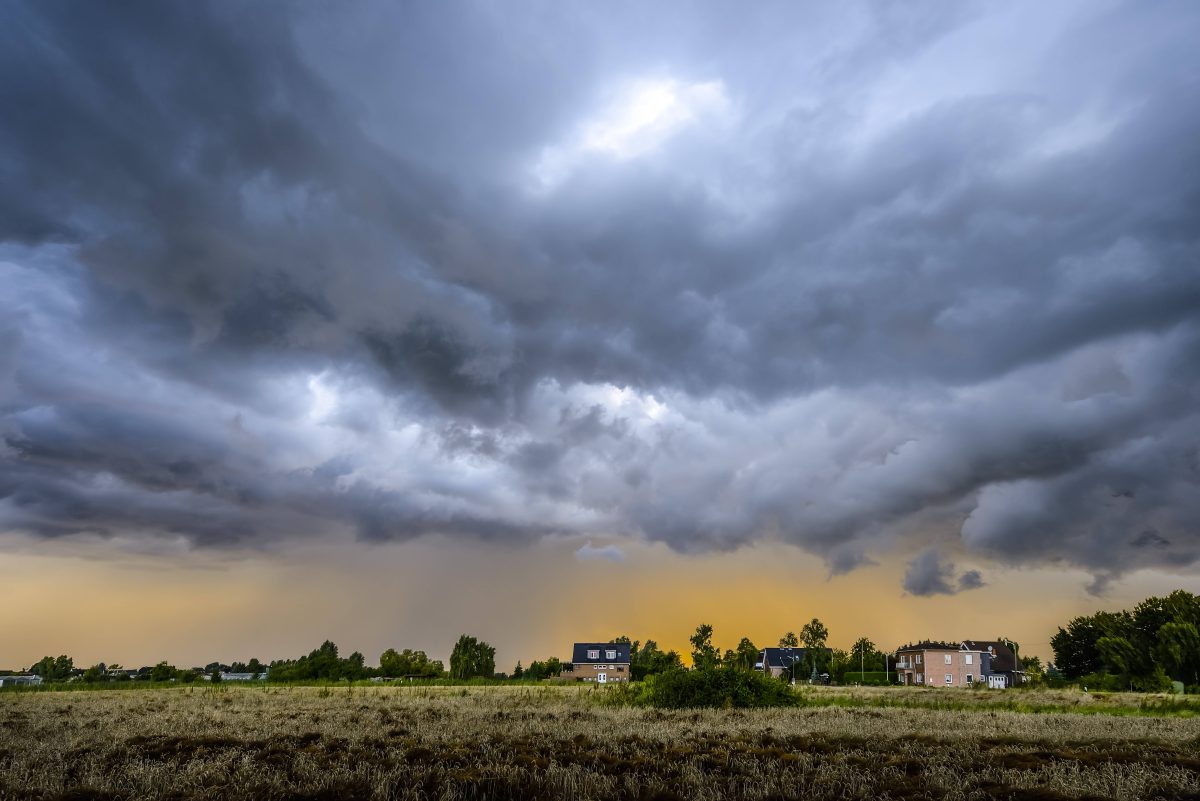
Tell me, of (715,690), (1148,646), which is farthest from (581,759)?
(1148,646)

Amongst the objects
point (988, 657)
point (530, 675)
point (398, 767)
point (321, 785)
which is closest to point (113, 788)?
point (321, 785)

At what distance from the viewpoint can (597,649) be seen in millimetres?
140500

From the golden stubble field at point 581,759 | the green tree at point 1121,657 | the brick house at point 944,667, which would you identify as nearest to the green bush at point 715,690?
the golden stubble field at point 581,759

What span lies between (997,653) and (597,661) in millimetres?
83976

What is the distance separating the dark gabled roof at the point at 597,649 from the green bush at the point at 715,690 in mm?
107919

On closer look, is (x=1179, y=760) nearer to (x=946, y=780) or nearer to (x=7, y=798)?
(x=946, y=780)

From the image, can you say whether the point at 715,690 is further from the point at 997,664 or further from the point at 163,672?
the point at 997,664

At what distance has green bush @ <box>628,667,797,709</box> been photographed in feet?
111

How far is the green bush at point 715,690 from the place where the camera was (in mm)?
33781

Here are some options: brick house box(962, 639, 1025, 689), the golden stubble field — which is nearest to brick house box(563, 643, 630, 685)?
brick house box(962, 639, 1025, 689)

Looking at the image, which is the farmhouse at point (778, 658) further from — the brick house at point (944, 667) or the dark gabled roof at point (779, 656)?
the brick house at point (944, 667)

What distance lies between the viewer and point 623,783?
11969mm

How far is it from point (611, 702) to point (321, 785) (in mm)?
25681

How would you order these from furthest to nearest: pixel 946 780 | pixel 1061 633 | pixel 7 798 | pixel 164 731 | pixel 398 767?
pixel 1061 633, pixel 164 731, pixel 398 767, pixel 946 780, pixel 7 798
